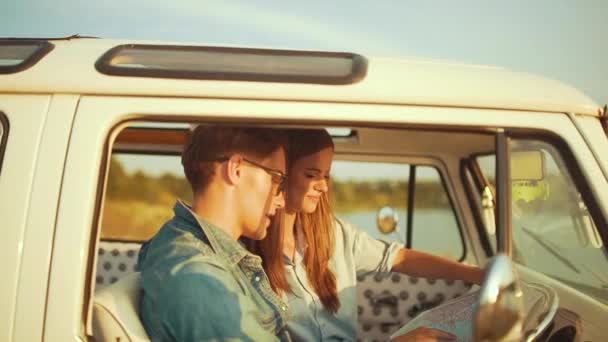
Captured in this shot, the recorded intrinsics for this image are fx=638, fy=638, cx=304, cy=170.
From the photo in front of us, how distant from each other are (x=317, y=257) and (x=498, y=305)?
4.85ft

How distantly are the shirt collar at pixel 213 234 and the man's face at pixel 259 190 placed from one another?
106 mm

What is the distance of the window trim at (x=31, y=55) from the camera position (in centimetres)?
170

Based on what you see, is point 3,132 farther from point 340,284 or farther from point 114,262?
point 114,262

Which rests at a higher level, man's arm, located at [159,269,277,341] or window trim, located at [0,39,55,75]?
window trim, located at [0,39,55,75]

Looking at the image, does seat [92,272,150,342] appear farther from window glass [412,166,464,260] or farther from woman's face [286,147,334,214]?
window glass [412,166,464,260]

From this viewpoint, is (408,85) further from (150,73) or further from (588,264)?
(588,264)

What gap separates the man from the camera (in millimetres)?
1655

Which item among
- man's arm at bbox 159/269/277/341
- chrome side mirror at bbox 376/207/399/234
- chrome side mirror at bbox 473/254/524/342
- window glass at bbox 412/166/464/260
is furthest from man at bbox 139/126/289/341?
window glass at bbox 412/166/464/260

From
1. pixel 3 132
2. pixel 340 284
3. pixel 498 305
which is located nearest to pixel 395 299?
pixel 340 284

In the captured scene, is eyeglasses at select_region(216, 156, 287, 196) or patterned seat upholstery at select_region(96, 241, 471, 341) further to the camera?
patterned seat upholstery at select_region(96, 241, 471, 341)

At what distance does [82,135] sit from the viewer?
5.28ft

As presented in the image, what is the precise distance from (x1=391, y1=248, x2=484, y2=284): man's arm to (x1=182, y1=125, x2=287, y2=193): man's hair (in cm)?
119

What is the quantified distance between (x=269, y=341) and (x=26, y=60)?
103cm

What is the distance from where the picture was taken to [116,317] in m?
1.71
